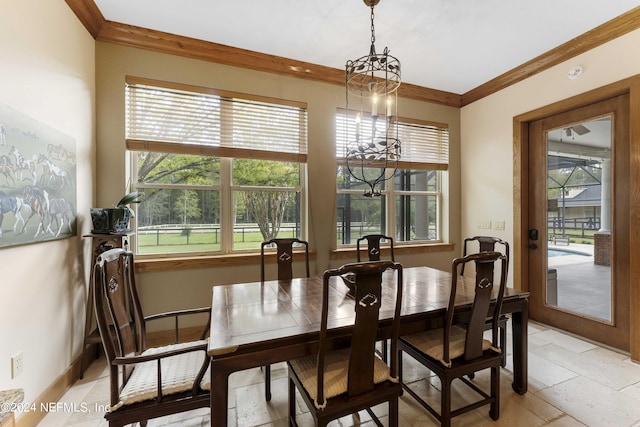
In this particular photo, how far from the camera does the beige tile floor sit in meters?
1.74

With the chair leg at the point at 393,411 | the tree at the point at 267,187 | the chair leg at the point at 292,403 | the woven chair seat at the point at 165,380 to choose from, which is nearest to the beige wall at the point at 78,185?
the woven chair seat at the point at 165,380

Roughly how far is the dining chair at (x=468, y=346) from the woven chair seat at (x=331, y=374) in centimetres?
39

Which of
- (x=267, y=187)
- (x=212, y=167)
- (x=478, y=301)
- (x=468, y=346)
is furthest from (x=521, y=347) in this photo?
(x=212, y=167)

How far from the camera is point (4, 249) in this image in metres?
1.48

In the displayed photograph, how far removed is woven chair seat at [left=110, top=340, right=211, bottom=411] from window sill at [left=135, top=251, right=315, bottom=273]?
4.29 feet

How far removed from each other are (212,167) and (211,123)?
0.45 meters

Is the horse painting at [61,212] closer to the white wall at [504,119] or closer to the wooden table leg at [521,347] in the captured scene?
the wooden table leg at [521,347]

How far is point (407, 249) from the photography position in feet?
12.1

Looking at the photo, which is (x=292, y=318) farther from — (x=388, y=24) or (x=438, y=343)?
(x=388, y=24)

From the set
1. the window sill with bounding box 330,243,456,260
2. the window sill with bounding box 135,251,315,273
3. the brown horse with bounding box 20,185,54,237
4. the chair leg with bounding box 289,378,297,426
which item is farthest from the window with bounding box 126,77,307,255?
the chair leg with bounding box 289,378,297,426

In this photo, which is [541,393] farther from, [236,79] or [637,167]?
[236,79]

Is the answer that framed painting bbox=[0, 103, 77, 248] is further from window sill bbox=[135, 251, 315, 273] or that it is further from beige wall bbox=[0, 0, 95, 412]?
window sill bbox=[135, 251, 315, 273]

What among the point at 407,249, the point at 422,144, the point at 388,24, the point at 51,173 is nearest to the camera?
the point at 51,173

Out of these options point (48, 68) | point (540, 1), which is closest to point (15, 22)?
point (48, 68)
